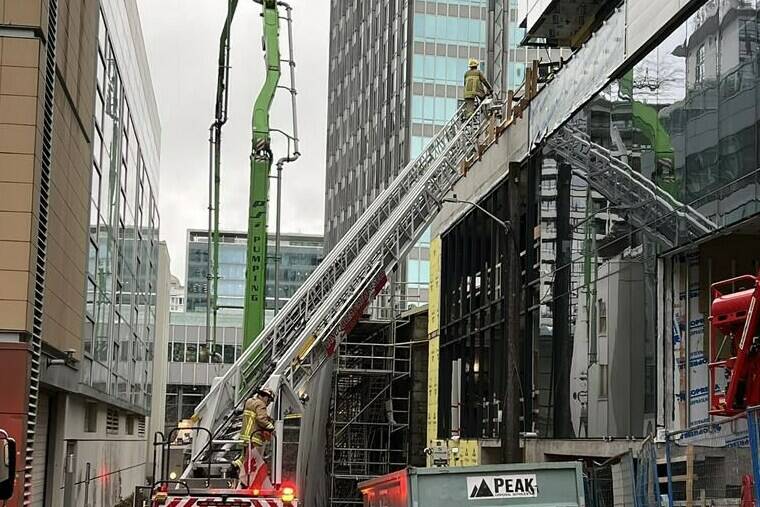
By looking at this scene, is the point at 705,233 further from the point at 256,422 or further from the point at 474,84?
the point at 474,84

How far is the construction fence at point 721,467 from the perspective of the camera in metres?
9.43

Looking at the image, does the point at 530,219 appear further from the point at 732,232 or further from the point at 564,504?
the point at 564,504

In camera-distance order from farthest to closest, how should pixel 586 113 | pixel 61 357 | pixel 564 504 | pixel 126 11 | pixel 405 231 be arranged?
1. pixel 126 11
2. pixel 405 231
3. pixel 586 113
4. pixel 61 357
5. pixel 564 504

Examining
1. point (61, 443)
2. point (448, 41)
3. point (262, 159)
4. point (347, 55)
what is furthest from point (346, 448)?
point (347, 55)

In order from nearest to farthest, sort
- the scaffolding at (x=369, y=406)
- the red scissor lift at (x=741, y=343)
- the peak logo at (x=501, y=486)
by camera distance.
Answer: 1. the peak logo at (x=501, y=486)
2. the red scissor lift at (x=741, y=343)
3. the scaffolding at (x=369, y=406)

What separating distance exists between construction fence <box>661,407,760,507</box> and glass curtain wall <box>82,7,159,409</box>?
16.7 metres

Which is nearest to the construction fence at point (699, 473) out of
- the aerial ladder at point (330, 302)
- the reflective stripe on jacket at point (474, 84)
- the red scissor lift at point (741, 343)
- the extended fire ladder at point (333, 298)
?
the red scissor lift at point (741, 343)

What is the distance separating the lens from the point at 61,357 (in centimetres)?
2309

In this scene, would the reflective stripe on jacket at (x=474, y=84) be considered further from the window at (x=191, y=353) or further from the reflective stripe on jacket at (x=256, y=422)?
the window at (x=191, y=353)

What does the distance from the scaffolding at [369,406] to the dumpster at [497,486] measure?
113ft

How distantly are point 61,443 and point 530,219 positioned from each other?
12.2 metres

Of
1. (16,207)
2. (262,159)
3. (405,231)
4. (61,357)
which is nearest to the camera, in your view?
(16,207)

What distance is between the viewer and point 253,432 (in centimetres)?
1867

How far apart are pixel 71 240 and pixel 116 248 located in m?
10.8
